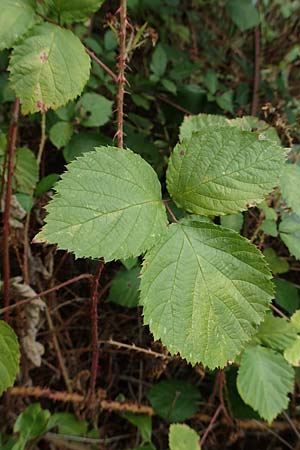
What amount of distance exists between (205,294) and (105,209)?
21cm

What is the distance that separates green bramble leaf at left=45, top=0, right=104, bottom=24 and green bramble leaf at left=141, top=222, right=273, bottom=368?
0.48 metres

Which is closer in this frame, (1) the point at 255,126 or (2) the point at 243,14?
(1) the point at 255,126

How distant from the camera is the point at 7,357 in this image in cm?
88

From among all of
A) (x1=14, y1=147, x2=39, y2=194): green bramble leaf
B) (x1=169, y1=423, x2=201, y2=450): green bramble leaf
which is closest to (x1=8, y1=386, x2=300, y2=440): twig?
(x1=169, y1=423, x2=201, y2=450): green bramble leaf

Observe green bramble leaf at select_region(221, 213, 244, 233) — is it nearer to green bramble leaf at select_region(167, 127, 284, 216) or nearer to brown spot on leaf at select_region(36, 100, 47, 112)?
green bramble leaf at select_region(167, 127, 284, 216)

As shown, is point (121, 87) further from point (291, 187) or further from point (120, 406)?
point (120, 406)

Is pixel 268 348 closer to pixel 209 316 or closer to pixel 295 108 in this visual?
pixel 209 316

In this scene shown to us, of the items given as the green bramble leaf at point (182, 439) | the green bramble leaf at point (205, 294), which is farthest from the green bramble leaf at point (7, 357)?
the green bramble leaf at point (182, 439)

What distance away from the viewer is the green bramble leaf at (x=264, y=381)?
3.38 ft

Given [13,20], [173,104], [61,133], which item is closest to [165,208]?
[13,20]

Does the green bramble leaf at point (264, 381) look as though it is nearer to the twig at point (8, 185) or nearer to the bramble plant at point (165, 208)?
the bramble plant at point (165, 208)

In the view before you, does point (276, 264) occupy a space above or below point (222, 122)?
below

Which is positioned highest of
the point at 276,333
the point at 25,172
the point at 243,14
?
the point at 243,14

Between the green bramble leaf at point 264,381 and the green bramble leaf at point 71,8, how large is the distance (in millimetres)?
815
